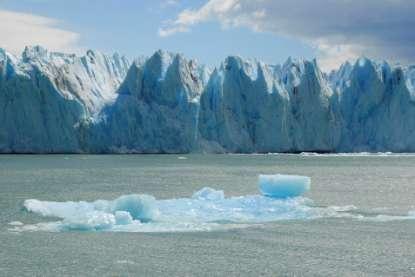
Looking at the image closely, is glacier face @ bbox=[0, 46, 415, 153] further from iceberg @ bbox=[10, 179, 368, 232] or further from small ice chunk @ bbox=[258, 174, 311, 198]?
iceberg @ bbox=[10, 179, 368, 232]

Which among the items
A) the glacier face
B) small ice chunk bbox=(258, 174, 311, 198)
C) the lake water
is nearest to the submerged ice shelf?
small ice chunk bbox=(258, 174, 311, 198)

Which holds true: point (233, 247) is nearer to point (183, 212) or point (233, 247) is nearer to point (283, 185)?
point (183, 212)

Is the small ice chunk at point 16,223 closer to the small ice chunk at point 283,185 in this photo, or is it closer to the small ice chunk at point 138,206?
the small ice chunk at point 138,206

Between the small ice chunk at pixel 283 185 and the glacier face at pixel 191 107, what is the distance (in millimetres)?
31743

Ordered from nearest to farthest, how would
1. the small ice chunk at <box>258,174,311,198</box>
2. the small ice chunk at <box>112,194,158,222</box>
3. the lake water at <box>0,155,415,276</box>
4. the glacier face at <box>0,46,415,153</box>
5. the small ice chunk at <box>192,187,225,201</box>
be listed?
the lake water at <box>0,155,415,276</box> < the small ice chunk at <box>112,194,158,222</box> < the small ice chunk at <box>192,187,225,201</box> < the small ice chunk at <box>258,174,311,198</box> < the glacier face at <box>0,46,415,153</box>

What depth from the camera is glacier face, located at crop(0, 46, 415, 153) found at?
48562 millimetres

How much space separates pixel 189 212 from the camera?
16.0 metres

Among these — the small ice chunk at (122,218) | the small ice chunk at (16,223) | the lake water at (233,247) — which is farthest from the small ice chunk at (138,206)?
the small ice chunk at (16,223)

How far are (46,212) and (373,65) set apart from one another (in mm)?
43864

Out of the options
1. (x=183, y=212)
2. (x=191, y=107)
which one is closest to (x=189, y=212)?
(x=183, y=212)

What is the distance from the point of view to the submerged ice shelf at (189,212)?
1416 cm

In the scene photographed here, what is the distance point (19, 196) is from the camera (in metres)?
21.2

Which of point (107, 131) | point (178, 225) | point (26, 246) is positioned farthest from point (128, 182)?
point (107, 131)

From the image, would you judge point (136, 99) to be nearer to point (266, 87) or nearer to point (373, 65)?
point (266, 87)
